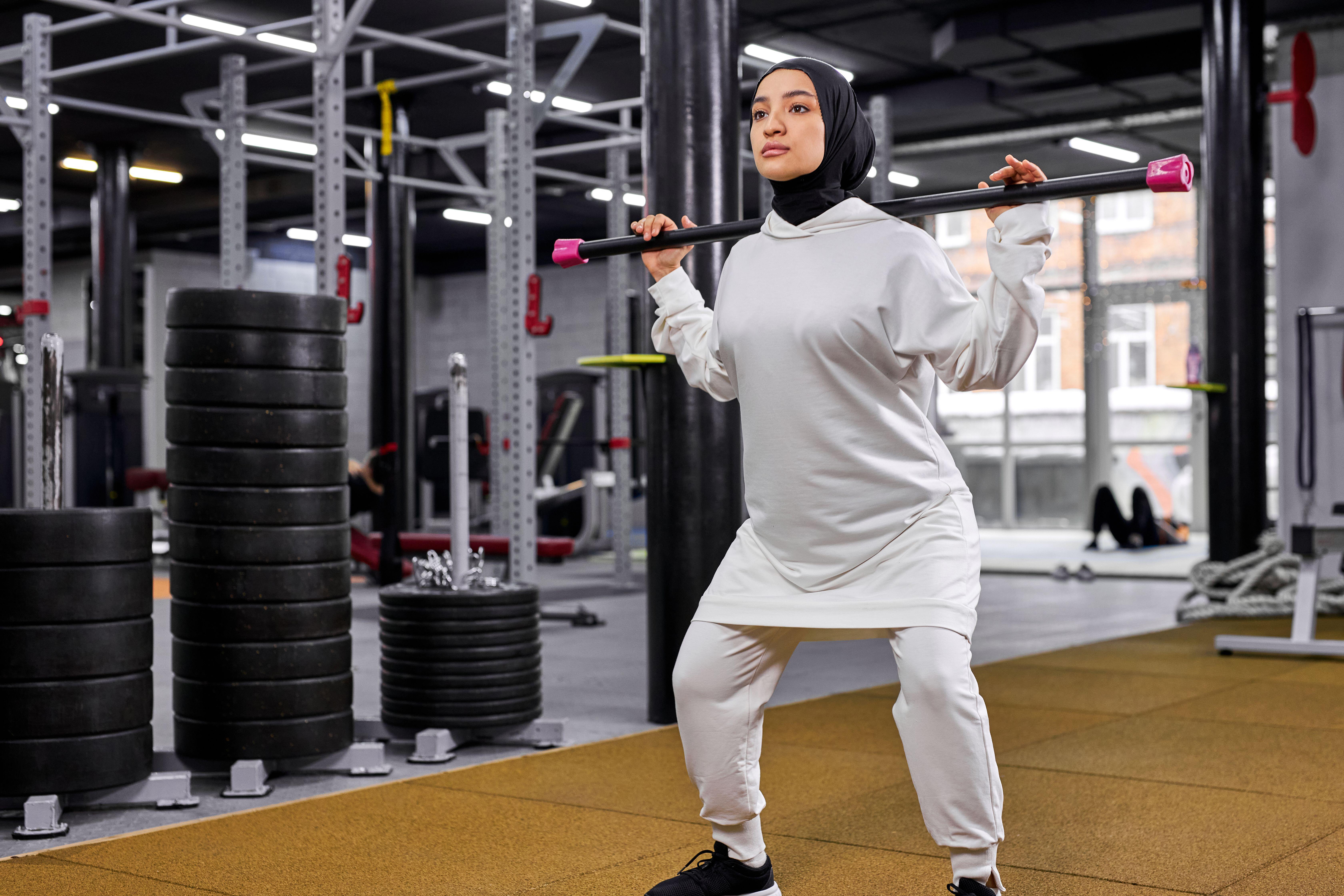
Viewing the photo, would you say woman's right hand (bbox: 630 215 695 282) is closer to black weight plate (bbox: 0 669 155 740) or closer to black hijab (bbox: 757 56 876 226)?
black hijab (bbox: 757 56 876 226)

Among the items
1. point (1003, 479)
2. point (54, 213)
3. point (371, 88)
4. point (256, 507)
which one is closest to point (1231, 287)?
point (371, 88)

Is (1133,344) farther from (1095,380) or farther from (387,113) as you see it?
(387,113)

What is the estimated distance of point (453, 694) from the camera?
3.33 m

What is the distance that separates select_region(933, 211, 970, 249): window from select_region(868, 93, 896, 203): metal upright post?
20.5 ft

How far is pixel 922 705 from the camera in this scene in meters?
1.75

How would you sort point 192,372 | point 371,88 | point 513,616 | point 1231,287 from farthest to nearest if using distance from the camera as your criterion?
point 371,88 < point 1231,287 < point 513,616 < point 192,372

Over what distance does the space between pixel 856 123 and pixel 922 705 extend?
80 cm

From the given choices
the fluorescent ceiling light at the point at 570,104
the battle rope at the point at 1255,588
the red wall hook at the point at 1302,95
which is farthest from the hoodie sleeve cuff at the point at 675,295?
the fluorescent ceiling light at the point at 570,104

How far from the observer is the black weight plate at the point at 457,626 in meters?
3.32

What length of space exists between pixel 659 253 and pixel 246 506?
127 centimetres

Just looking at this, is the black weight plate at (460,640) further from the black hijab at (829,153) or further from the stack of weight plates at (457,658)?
the black hijab at (829,153)

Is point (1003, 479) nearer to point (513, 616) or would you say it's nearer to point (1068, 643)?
point (1068, 643)

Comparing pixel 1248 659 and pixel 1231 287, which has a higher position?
pixel 1231 287

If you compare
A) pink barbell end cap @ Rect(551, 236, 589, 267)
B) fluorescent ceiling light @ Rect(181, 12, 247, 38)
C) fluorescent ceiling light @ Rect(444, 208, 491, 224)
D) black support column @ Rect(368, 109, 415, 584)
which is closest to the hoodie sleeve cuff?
pink barbell end cap @ Rect(551, 236, 589, 267)
